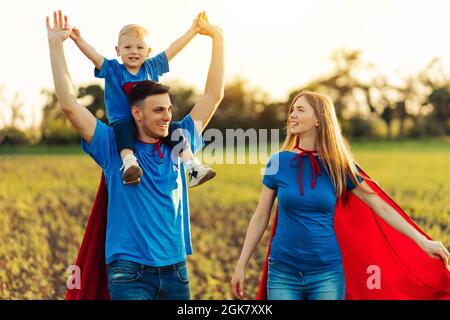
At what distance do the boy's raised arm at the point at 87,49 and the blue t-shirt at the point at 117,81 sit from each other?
0.11 feet

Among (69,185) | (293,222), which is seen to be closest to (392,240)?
(293,222)

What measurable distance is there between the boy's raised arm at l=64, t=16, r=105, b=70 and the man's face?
40 centimetres

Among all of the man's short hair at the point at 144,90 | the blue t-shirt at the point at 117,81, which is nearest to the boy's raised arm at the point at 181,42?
the blue t-shirt at the point at 117,81

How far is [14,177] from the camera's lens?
1750 centimetres

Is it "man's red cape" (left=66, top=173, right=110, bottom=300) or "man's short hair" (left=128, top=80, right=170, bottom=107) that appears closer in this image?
"man's short hair" (left=128, top=80, right=170, bottom=107)

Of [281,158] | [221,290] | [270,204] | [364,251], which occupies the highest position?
[281,158]

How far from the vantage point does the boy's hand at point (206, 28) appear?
382 cm

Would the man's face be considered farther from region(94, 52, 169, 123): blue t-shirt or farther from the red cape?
the red cape

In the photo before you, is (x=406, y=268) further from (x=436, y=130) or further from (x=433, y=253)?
(x=436, y=130)

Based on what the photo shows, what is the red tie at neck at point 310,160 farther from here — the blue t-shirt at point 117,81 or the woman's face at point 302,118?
the blue t-shirt at point 117,81

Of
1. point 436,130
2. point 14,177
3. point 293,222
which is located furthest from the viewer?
point 436,130

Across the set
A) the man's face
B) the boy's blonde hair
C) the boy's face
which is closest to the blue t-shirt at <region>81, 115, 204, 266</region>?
the man's face

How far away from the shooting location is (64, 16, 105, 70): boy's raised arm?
12.0ft
